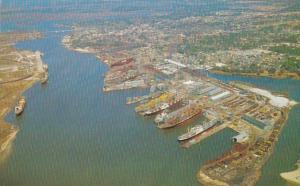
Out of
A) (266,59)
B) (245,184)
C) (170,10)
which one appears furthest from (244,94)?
(170,10)

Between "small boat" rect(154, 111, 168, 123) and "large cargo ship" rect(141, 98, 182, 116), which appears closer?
"small boat" rect(154, 111, 168, 123)

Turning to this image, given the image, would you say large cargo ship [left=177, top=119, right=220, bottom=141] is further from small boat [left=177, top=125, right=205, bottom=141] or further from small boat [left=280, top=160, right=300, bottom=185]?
small boat [left=280, top=160, right=300, bottom=185]

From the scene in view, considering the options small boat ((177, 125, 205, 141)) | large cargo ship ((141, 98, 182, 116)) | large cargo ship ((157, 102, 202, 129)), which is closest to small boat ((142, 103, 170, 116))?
large cargo ship ((141, 98, 182, 116))

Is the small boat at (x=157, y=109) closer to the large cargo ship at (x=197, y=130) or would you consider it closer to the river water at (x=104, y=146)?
the river water at (x=104, y=146)

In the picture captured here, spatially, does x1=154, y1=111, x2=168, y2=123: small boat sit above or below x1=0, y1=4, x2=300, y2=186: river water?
above

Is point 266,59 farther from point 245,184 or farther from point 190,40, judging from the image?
point 245,184

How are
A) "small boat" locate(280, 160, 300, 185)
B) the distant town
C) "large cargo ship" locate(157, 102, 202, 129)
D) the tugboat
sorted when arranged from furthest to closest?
1. the tugboat
2. "large cargo ship" locate(157, 102, 202, 129)
3. the distant town
4. "small boat" locate(280, 160, 300, 185)
